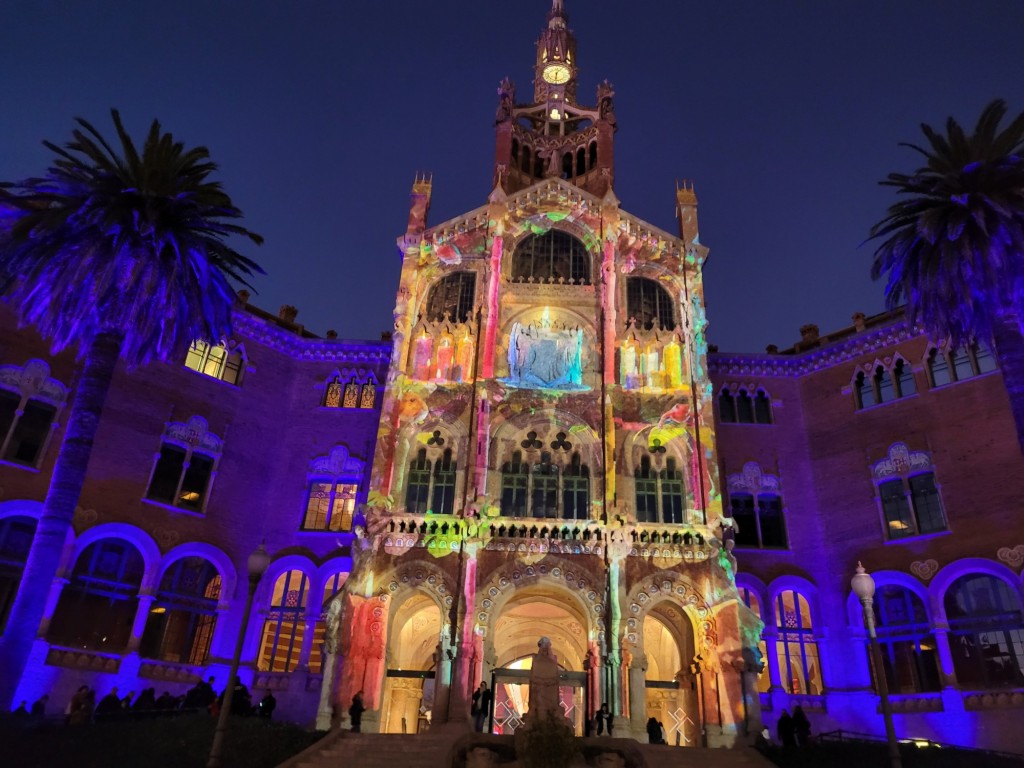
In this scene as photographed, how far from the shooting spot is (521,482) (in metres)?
29.0

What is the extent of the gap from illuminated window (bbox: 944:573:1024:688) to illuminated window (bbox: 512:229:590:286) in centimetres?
1781

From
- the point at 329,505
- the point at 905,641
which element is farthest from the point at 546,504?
the point at 905,641

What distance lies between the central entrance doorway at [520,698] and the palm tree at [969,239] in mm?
14836

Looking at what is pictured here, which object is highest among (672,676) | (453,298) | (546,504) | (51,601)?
(453,298)

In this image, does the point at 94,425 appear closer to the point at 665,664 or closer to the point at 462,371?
the point at 462,371

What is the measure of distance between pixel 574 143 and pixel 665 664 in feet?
83.3

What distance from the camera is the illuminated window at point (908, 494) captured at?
29.2 metres

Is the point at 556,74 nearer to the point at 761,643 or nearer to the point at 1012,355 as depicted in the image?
the point at 1012,355

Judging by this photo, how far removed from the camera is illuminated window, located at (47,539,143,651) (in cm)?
2625

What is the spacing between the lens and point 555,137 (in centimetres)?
4125

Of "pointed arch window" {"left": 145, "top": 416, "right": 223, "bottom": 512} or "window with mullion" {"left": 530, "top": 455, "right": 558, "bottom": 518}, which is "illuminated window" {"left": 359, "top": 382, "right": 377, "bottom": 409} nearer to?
"pointed arch window" {"left": 145, "top": 416, "right": 223, "bottom": 512}

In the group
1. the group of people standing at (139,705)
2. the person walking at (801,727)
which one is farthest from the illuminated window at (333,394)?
the person walking at (801,727)

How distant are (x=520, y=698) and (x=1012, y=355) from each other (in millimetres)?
22823

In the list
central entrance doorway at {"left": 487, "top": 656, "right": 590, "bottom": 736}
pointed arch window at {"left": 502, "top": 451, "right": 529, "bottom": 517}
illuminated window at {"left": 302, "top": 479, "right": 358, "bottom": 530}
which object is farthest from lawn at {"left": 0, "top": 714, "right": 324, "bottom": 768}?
illuminated window at {"left": 302, "top": 479, "right": 358, "bottom": 530}
